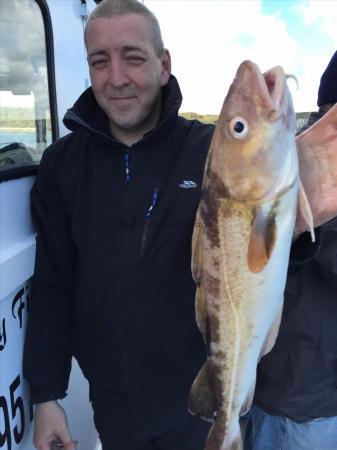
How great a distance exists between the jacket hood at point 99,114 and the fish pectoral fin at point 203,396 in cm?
102

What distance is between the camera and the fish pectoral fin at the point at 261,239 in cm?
143

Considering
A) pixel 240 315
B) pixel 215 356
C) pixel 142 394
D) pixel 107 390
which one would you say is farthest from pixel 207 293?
pixel 107 390

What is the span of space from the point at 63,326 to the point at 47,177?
2.31ft

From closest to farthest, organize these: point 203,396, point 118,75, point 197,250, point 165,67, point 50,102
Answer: point 197,250, point 203,396, point 118,75, point 165,67, point 50,102

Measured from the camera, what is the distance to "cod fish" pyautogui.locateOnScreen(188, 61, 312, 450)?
139 cm

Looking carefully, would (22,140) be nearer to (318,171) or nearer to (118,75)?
(118,75)

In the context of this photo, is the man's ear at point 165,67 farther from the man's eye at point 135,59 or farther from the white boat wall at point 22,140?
the white boat wall at point 22,140

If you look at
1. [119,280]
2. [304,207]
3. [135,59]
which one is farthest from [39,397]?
[135,59]

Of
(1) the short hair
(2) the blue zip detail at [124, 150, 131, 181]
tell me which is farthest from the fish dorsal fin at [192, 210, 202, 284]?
(1) the short hair

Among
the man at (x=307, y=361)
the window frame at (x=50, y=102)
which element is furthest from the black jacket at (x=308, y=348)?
the window frame at (x=50, y=102)

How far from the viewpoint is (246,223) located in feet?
4.87

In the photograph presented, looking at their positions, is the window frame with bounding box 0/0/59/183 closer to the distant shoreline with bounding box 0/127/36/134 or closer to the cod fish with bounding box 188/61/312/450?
the distant shoreline with bounding box 0/127/36/134

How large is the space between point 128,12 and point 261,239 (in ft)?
3.75

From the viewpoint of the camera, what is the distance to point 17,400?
1.91 meters
